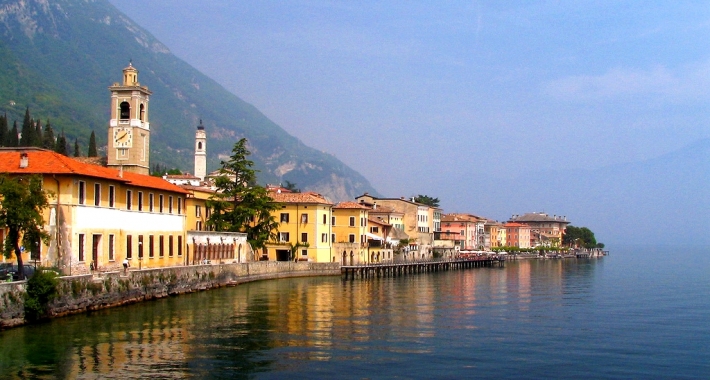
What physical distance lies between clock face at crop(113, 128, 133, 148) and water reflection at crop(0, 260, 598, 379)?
82.8 feet

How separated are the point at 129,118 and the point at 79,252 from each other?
33494 millimetres

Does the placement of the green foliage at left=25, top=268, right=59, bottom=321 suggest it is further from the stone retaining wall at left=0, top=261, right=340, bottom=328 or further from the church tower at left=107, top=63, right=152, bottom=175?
the church tower at left=107, top=63, right=152, bottom=175

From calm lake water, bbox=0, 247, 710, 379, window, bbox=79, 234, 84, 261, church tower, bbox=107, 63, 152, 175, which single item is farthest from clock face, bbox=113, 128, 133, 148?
window, bbox=79, 234, 84, 261

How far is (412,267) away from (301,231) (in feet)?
69.7

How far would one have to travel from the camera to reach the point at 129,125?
73.9 m

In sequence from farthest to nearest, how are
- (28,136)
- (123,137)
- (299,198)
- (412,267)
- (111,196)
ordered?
(28,136), (412,267), (299,198), (123,137), (111,196)

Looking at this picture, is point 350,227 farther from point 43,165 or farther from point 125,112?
point 43,165

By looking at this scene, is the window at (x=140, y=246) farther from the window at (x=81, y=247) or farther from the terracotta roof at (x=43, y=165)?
the window at (x=81, y=247)

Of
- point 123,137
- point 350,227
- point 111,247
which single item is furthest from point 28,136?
point 111,247

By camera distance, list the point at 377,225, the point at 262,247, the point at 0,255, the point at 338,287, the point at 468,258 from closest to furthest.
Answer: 1. the point at 0,255
2. the point at 338,287
3. the point at 262,247
4. the point at 377,225
5. the point at 468,258

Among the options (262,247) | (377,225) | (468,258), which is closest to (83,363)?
(262,247)

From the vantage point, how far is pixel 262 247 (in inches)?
2918

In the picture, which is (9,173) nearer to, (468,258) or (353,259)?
(353,259)

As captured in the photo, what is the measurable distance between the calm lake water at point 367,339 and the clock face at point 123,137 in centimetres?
2729
